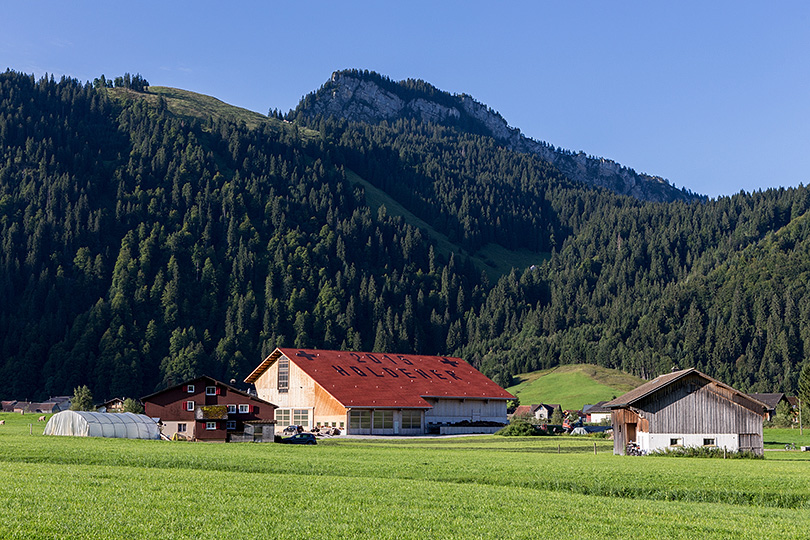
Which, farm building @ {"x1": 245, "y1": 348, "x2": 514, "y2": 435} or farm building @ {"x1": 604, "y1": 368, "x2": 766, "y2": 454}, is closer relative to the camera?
farm building @ {"x1": 604, "y1": 368, "x2": 766, "y2": 454}

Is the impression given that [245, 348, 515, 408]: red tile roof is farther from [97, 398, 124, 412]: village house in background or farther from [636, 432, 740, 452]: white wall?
[636, 432, 740, 452]: white wall

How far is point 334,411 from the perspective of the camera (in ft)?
308

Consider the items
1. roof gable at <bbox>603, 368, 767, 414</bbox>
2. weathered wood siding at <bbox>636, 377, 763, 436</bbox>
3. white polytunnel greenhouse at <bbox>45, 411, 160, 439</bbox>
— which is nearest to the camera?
roof gable at <bbox>603, 368, 767, 414</bbox>

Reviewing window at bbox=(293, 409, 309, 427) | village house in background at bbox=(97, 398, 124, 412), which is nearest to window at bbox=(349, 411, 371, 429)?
window at bbox=(293, 409, 309, 427)

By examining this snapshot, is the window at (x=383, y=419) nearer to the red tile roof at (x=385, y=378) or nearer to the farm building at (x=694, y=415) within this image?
the red tile roof at (x=385, y=378)

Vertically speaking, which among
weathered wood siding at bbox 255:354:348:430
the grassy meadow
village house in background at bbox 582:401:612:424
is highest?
weathered wood siding at bbox 255:354:348:430

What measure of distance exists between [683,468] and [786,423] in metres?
100

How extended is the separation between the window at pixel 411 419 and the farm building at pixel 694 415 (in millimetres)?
37105

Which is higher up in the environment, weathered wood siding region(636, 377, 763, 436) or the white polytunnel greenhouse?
weathered wood siding region(636, 377, 763, 436)

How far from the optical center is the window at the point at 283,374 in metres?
103

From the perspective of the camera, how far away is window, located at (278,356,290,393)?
102562mm

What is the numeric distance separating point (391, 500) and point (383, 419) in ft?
223

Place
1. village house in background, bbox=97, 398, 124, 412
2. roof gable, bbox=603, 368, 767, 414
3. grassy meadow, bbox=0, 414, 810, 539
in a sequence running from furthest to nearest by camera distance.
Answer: village house in background, bbox=97, 398, 124, 412 < roof gable, bbox=603, 368, 767, 414 < grassy meadow, bbox=0, 414, 810, 539

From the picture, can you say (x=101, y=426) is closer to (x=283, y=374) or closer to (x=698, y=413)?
(x=283, y=374)
